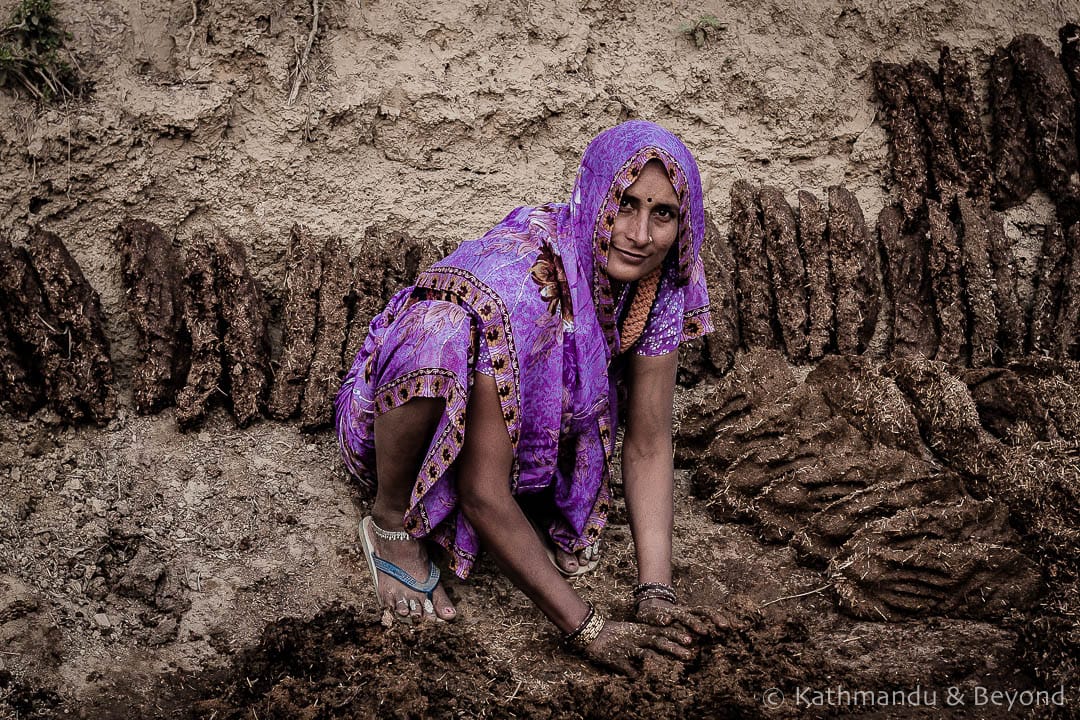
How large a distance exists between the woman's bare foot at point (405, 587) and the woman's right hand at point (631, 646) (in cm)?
53

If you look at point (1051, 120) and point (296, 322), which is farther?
point (1051, 120)

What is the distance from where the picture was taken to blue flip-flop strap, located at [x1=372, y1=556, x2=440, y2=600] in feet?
10.8

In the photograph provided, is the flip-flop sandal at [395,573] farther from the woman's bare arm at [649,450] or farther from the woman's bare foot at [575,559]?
the woman's bare arm at [649,450]

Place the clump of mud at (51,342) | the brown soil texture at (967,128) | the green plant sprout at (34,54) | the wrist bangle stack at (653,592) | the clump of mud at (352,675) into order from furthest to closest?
the brown soil texture at (967,128)
the green plant sprout at (34,54)
the clump of mud at (51,342)
the wrist bangle stack at (653,592)
the clump of mud at (352,675)

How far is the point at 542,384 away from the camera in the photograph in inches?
119

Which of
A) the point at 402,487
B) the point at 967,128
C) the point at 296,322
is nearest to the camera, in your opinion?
the point at 402,487

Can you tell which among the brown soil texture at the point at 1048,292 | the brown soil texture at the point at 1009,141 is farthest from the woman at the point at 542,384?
the brown soil texture at the point at 1009,141

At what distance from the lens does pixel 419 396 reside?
2.89 meters

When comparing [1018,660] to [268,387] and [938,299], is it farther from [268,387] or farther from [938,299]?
[268,387]

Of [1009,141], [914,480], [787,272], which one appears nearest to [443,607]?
[914,480]

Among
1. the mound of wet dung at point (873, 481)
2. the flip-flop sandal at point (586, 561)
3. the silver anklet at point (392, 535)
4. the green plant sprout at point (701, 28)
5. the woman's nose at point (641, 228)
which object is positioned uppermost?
the green plant sprout at point (701, 28)

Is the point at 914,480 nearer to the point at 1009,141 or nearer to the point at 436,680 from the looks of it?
the point at 436,680

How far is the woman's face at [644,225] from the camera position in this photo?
2.86 meters

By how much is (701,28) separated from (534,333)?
2.39 metres
